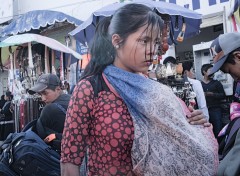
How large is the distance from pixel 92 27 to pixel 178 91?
1698mm

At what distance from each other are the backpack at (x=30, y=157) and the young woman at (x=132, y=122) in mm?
1417

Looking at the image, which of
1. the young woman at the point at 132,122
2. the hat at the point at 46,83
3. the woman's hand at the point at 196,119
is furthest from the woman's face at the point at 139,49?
the hat at the point at 46,83

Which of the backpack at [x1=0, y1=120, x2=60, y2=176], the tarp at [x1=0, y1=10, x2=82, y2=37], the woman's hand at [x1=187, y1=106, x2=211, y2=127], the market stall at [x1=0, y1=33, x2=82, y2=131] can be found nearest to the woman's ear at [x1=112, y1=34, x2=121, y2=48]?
the woman's hand at [x1=187, y1=106, x2=211, y2=127]

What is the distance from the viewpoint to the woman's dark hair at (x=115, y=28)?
1.35m

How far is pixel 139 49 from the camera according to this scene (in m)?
1.33

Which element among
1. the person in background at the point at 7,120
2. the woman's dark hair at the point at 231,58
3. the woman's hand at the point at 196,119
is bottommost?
the person in background at the point at 7,120

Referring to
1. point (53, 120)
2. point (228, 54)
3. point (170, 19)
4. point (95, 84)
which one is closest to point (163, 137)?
point (95, 84)

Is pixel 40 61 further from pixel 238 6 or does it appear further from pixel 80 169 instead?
pixel 80 169

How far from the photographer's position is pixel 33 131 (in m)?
2.96

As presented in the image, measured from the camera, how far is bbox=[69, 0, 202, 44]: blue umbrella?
4.03m

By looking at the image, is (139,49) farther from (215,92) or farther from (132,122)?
(215,92)

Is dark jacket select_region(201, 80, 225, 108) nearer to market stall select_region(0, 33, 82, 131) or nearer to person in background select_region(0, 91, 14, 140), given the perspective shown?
market stall select_region(0, 33, 82, 131)

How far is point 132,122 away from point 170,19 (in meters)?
3.52

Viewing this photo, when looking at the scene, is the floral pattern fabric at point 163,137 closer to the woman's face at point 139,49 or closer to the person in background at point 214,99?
the woman's face at point 139,49
